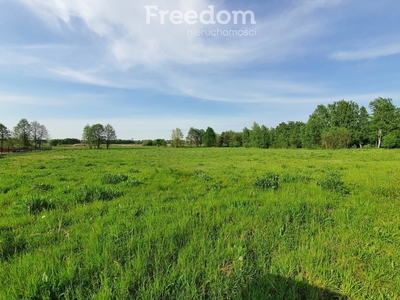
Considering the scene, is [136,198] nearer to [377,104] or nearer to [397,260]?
[397,260]

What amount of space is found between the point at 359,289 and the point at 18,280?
4513mm

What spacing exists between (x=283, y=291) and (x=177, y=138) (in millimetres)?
111794

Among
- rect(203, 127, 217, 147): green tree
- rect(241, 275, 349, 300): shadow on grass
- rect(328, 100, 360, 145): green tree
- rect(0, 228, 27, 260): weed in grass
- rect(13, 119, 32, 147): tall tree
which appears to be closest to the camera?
rect(241, 275, 349, 300): shadow on grass

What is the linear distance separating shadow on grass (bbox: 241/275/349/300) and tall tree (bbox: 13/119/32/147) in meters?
89.3

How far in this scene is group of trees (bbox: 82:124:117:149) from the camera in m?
91.4

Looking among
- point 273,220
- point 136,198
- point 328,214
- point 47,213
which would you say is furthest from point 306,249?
point 47,213

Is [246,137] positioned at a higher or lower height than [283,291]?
higher

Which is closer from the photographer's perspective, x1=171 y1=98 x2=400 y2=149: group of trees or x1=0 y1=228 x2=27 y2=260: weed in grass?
x1=0 y1=228 x2=27 y2=260: weed in grass

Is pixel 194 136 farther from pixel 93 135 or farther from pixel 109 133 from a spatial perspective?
pixel 93 135

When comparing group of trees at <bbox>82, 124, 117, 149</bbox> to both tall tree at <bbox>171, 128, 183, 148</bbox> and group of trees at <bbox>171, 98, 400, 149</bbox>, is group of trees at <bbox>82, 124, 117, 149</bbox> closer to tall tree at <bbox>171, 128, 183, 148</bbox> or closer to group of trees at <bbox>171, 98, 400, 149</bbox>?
tall tree at <bbox>171, 128, 183, 148</bbox>

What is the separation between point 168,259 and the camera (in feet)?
9.61

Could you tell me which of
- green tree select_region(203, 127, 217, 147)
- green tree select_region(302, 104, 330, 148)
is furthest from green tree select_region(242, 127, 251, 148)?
green tree select_region(302, 104, 330, 148)

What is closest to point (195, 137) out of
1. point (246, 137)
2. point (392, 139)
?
point (246, 137)

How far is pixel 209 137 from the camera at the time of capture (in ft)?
373
